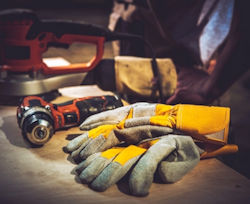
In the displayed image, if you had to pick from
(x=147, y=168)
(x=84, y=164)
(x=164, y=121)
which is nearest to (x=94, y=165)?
(x=84, y=164)

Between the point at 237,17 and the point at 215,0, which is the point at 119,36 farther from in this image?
the point at 215,0

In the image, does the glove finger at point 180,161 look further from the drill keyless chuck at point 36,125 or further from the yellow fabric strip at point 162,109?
the drill keyless chuck at point 36,125

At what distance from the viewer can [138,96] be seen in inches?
68.1

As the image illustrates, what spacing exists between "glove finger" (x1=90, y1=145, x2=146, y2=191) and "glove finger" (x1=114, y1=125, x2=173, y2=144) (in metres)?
0.07

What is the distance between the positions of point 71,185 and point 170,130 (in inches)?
13.3

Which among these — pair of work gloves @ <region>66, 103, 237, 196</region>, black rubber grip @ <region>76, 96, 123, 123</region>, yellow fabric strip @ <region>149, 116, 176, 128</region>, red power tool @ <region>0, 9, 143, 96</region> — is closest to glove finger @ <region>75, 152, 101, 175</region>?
pair of work gloves @ <region>66, 103, 237, 196</region>

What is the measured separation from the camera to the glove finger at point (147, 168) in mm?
754

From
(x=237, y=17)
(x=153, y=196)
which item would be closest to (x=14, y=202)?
(x=153, y=196)

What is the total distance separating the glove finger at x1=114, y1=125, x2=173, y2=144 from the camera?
2.98 ft

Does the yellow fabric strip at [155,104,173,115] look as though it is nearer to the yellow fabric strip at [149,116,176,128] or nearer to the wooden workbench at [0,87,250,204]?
the yellow fabric strip at [149,116,176,128]

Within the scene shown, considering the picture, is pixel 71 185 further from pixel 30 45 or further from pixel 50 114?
pixel 30 45

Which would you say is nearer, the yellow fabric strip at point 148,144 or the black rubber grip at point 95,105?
the yellow fabric strip at point 148,144

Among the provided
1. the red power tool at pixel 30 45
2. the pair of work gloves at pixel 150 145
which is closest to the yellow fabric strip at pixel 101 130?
the pair of work gloves at pixel 150 145

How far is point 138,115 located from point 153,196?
1.08 feet
